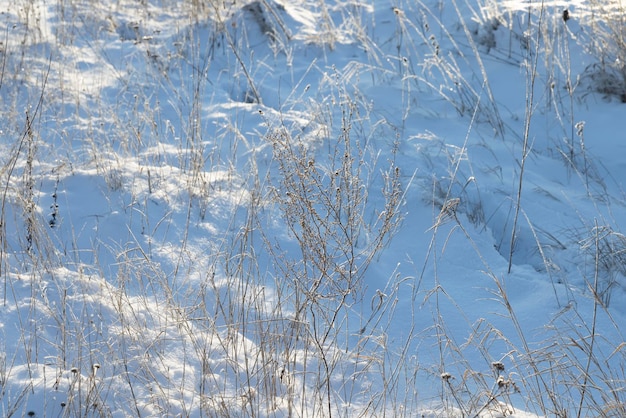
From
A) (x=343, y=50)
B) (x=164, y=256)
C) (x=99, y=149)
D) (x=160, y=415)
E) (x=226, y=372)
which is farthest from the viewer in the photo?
(x=343, y=50)

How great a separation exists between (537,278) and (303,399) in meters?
1.38

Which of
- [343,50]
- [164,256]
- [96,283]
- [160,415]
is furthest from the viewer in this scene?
[343,50]

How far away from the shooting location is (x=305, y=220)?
7.36 feet

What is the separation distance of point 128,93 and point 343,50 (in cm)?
164

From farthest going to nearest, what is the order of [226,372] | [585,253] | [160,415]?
[585,253] < [226,372] < [160,415]

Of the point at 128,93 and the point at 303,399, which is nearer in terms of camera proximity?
the point at 303,399

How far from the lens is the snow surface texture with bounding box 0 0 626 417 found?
2.24m

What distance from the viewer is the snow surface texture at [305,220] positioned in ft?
7.34

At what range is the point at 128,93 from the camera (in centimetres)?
450

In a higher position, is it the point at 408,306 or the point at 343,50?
the point at 343,50

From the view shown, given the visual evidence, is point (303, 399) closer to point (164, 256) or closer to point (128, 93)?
point (164, 256)

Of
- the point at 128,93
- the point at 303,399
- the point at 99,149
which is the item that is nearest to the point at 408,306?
the point at 303,399

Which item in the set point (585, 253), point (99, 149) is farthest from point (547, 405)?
point (99, 149)

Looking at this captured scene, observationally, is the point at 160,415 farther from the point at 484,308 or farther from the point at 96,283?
the point at 484,308
